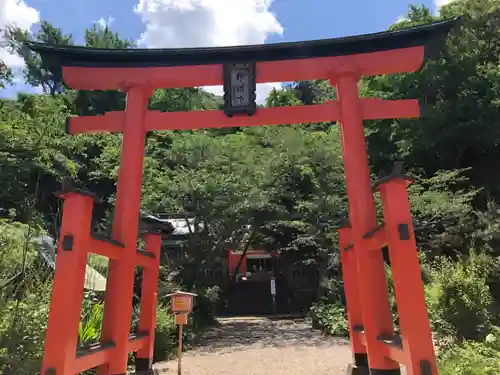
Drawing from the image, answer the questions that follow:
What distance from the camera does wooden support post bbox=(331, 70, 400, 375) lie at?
15.5ft

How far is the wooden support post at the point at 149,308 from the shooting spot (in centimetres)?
604

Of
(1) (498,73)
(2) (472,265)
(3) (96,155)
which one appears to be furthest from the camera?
(3) (96,155)

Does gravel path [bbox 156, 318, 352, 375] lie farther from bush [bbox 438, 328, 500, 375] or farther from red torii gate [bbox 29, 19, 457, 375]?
bush [bbox 438, 328, 500, 375]

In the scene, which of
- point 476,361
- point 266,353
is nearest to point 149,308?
point 476,361

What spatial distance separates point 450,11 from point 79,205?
2043cm

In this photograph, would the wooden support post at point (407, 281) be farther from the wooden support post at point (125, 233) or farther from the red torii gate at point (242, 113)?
the wooden support post at point (125, 233)

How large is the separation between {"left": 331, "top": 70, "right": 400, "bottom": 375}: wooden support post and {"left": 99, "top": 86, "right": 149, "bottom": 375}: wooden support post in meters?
2.70

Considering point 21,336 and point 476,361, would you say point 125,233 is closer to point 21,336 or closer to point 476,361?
point 21,336

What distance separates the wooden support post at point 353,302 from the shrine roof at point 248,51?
264cm

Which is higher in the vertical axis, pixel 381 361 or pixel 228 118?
pixel 228 118

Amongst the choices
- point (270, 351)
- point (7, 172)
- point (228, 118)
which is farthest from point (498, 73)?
point (7, 172)

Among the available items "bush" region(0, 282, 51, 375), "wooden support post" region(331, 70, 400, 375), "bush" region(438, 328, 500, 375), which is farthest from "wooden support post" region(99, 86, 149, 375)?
"bush" region(438, 328, 500, 375)

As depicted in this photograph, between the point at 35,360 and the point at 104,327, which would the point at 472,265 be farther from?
the point at 35,360

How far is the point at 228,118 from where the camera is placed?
18.7 feet
